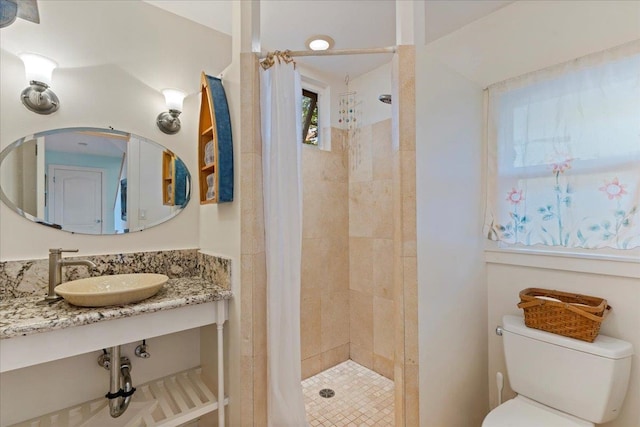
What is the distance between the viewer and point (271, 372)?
1.45 m

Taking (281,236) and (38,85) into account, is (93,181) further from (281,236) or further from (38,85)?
(281,236)

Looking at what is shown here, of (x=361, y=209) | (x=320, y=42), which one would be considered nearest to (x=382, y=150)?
(x=361, y=209)

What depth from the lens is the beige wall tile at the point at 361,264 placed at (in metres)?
2.53

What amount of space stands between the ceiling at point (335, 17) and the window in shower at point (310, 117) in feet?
1.59

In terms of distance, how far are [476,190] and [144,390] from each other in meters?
2.27

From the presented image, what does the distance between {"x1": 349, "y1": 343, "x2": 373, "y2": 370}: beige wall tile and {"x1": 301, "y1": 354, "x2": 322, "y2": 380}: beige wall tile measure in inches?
13.5

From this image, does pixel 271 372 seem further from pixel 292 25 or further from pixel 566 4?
pixel 566 4

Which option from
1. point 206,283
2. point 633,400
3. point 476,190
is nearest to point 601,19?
point 476,190

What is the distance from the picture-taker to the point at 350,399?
7.03ft

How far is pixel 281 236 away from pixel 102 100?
1273mm

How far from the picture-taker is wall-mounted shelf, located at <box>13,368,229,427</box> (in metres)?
1.40

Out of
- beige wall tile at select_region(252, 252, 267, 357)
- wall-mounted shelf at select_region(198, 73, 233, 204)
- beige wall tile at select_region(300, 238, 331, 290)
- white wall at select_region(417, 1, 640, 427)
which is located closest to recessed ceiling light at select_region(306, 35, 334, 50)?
white wall at select_region(417, 1, 640, 427)

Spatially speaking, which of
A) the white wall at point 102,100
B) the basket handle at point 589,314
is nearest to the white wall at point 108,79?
the white wall at point 102,100

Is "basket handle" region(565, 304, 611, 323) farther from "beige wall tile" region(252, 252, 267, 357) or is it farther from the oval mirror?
the oval mirror
